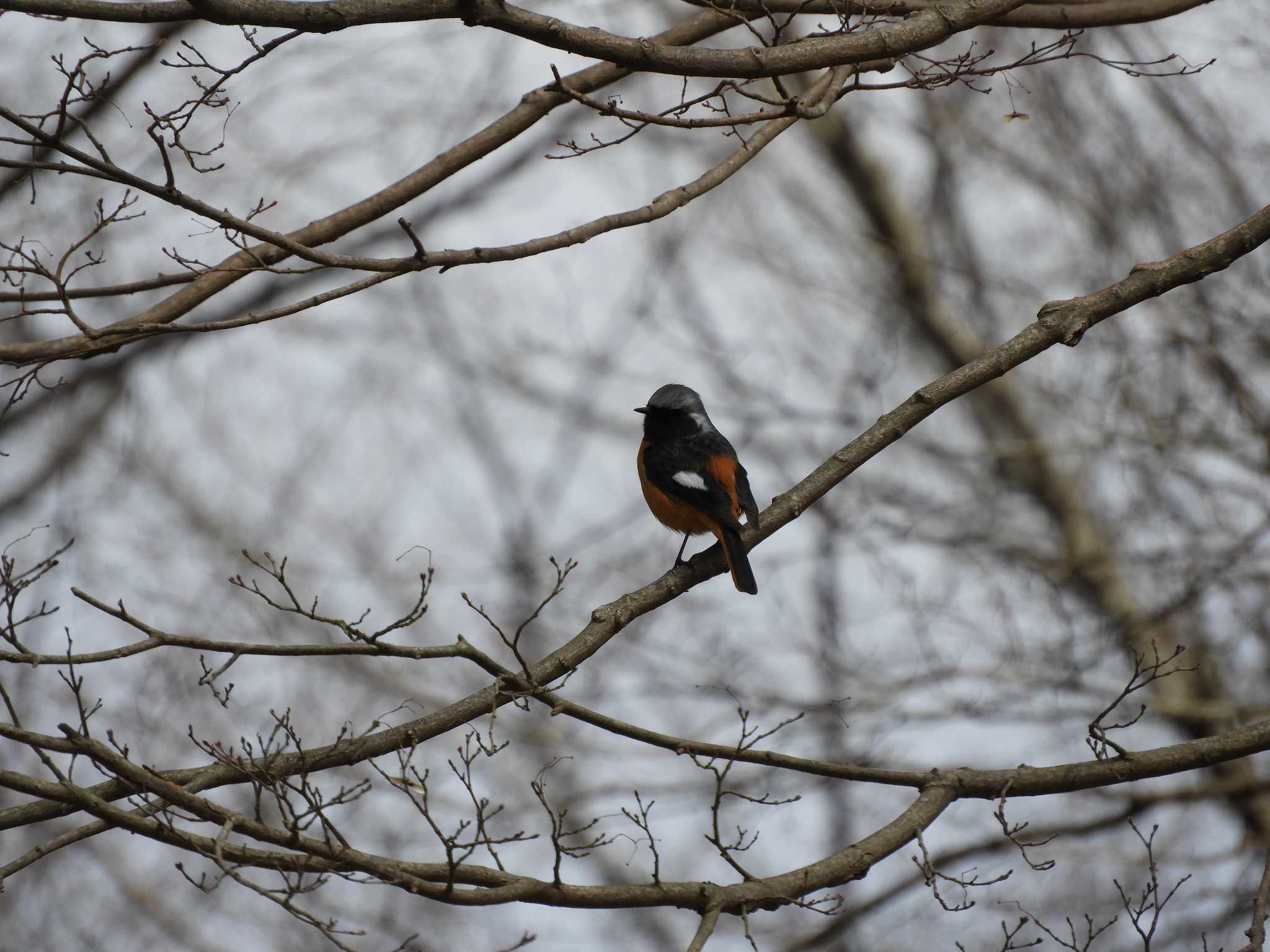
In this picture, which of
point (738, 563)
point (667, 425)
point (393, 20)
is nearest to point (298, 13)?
point (393, 20)

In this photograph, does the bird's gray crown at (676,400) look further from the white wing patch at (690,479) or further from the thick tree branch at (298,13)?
the thick tree branch at (298,13)

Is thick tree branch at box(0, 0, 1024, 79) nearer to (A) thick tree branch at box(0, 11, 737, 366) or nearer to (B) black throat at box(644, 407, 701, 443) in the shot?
(A) thick tree branch at box(0, 11, 737, 366)

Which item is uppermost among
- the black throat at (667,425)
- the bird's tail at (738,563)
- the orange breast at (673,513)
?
the black throat at (667,425)

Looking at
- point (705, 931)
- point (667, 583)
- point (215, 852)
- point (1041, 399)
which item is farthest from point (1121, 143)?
point (215, 852)

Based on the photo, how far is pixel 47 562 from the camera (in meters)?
4.09

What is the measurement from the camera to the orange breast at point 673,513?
6.19 m

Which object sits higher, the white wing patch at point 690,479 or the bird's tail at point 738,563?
the white wing patch at point 690,479

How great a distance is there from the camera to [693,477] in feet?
20.5

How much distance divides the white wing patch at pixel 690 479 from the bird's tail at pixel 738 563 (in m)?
0.40

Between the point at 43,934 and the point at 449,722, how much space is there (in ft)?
38.4

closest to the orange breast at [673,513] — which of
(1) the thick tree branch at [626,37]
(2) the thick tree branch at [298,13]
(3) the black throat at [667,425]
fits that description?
(3) the black throat at [667,425]

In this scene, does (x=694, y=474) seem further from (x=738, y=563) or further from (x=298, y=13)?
(x=298, y=13)

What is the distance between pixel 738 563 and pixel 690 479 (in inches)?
28.9

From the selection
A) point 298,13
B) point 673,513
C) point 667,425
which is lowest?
point 298,13
